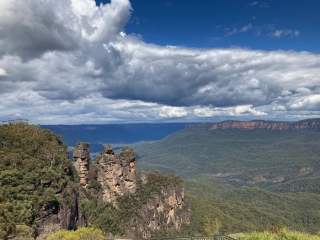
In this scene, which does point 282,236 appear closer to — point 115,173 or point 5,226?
point 5,226

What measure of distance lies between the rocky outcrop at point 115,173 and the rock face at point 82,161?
616 centimetres

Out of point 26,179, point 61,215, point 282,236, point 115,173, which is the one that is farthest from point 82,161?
point 282,236

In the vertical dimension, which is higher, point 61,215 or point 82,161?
point 82,161

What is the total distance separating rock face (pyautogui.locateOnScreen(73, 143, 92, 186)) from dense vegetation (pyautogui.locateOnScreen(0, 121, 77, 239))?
9572 mm

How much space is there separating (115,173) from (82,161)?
12.1 meters

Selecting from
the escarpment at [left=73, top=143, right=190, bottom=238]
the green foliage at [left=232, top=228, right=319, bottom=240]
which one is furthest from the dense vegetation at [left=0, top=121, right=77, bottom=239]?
the green foliage at [left=232, top=228, right=319, bottom=240]

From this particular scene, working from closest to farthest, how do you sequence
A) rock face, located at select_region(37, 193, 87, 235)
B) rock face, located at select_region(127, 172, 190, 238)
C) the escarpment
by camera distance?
rock face, located at select_region(37, 193, 87, 235)
the escarpment
rock face, located at select_region(127, 172, 190, 238)

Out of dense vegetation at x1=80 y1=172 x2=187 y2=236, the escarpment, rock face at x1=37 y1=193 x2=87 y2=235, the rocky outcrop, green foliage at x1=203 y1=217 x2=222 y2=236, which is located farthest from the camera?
the rocky outcrop

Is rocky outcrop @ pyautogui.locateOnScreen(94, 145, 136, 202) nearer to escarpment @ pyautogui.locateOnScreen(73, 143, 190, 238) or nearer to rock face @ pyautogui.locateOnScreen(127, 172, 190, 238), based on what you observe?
escarpment @ pyautogui.locateOnScreen(73, 143, 190, 238)

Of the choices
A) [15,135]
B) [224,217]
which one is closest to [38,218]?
[15,135]

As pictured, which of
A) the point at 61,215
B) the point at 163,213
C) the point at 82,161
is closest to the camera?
the point at 61,215

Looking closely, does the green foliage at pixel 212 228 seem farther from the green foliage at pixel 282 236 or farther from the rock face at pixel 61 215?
the rock face at pixel 61 215

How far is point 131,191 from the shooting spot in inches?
3287

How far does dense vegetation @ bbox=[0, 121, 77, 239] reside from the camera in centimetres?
3035
